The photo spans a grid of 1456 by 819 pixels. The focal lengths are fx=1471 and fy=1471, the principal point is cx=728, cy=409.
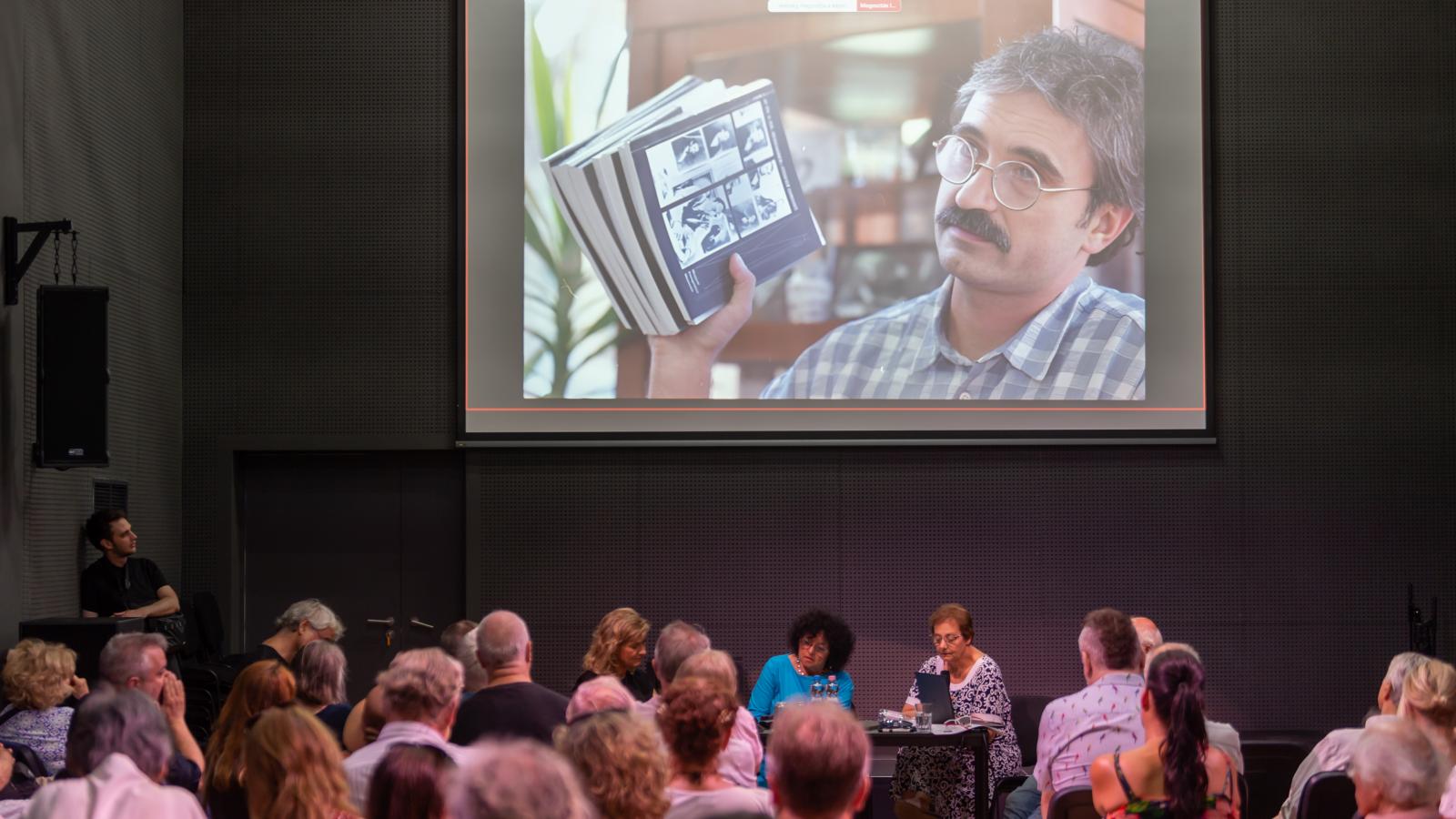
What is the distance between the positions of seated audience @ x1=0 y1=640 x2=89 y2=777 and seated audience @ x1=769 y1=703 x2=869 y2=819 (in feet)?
11.0

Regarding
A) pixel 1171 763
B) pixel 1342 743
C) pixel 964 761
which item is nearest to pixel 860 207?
pixel 964 761

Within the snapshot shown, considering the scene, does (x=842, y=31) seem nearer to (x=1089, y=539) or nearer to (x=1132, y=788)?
(x=1089, y=539)

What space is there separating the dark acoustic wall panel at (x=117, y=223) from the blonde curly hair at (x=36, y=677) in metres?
1.87

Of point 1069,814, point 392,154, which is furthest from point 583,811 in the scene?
point 392,154

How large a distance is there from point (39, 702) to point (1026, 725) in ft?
15.9

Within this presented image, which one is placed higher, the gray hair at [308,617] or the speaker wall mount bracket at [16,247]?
the speaker wall mount bracket at [16,247]

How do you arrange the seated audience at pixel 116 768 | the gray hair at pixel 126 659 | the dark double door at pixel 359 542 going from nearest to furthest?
the seated audience at pixel 116 768, the gray hair at pixel 126 659, the dark double door at pixel 359 542

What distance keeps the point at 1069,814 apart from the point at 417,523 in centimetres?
539

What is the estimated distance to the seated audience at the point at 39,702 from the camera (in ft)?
16.4

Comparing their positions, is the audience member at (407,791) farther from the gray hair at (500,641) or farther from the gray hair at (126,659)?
the gray hair at (126,659)

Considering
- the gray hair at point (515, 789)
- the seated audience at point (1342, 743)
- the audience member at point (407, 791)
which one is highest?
the gray hair at point (515, 789)

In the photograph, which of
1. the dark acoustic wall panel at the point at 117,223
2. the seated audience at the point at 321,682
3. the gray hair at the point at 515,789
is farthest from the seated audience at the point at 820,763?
the dark acoustic wall panel at the point at 117,223

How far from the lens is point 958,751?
6.49 metres

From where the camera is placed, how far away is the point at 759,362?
866 cm
